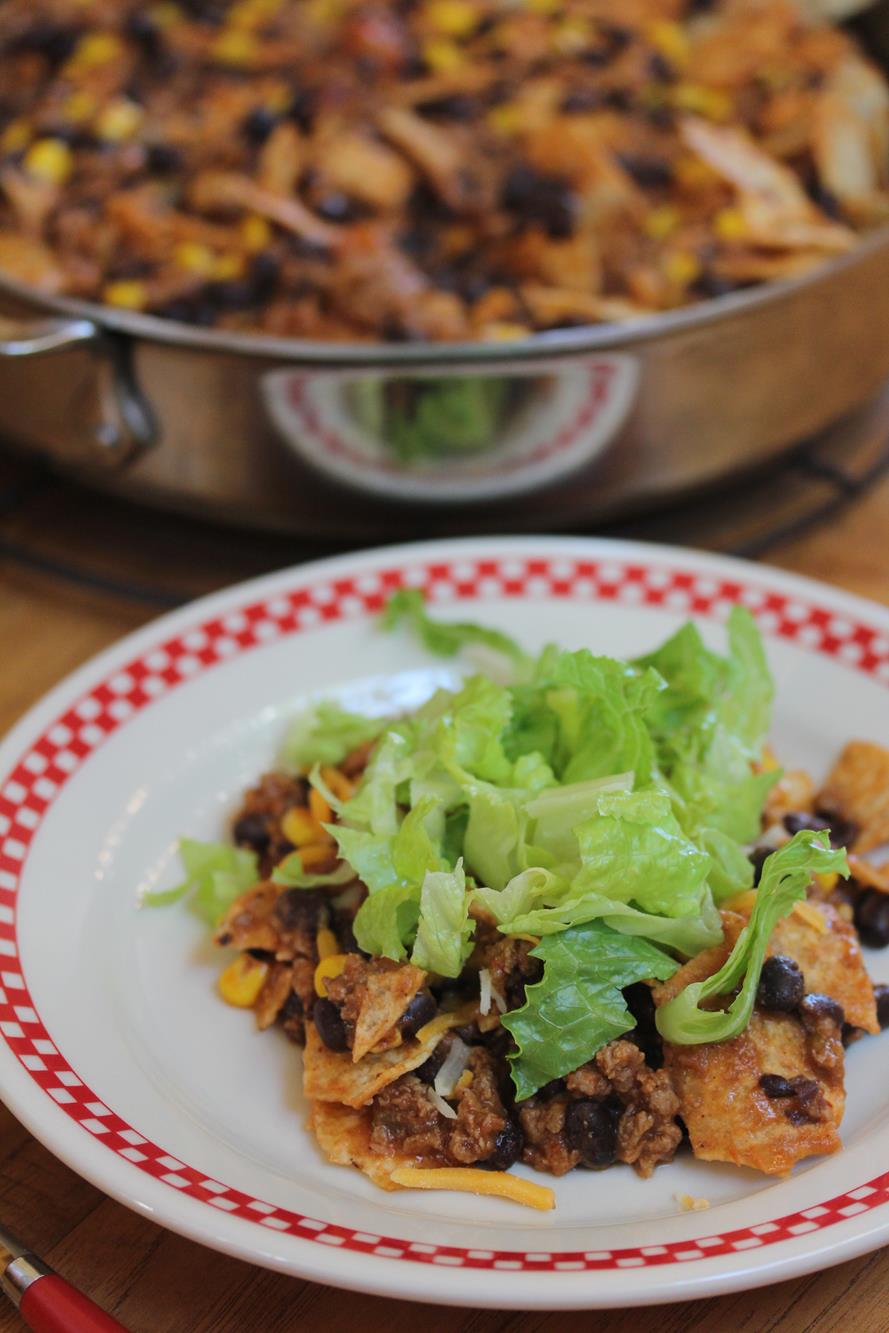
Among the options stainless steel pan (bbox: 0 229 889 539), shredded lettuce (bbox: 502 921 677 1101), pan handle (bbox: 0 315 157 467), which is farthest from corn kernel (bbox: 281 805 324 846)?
pan handle (bbox: 0 315 157 467)

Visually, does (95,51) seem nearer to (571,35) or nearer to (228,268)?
(228,268)

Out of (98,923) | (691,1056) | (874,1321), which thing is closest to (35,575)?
(98,923)

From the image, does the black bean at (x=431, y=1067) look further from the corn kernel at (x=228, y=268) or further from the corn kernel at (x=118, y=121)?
the corn kernel at (x=118, y=121)

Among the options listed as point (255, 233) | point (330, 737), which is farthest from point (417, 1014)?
point (255, 233)

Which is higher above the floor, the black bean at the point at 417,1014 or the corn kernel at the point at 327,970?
the black bean at the point at 417,1014

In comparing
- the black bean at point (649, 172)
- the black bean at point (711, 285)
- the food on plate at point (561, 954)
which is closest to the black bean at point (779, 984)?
the food on plate at point (561, 954)

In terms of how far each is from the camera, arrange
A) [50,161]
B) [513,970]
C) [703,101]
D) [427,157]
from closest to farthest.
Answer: [513,970]
[427,157]
[50,161]
[703,101]
